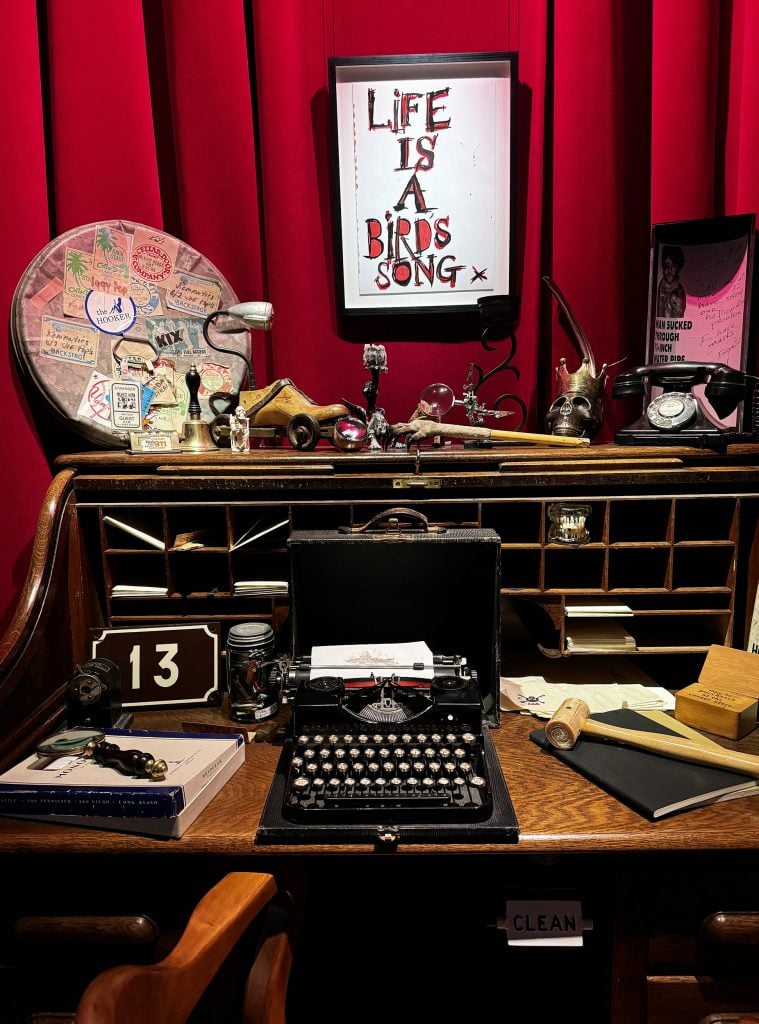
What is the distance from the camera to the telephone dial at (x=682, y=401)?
63.6 inches

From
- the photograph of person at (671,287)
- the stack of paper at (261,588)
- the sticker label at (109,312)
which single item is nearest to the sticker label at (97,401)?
the sticker label at (109,312)

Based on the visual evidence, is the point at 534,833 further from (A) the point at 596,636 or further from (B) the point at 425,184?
(B) the point at 425,184

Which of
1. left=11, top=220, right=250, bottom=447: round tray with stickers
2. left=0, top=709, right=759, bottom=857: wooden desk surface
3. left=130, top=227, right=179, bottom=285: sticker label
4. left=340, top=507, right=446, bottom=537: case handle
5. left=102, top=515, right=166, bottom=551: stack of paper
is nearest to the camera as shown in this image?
left=0, top=709, right=759, bottom=857: wooden desk surface

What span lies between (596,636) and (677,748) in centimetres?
39

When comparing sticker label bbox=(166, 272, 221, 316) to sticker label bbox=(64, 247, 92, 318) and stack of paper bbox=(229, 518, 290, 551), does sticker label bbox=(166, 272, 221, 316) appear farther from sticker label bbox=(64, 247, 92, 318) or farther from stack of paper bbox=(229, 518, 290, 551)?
stack of paper bbox=(229, 518, 290, 551)

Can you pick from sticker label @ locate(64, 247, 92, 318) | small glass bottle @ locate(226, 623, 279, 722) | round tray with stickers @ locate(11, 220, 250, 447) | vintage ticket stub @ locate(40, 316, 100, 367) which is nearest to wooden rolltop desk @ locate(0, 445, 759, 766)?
small glass bottle @ locate(226, 623, 279, 722)

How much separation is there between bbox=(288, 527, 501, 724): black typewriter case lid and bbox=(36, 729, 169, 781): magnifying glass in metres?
0.47

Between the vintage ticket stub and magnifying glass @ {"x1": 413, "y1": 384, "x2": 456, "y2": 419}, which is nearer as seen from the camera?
the vintage ticket stub

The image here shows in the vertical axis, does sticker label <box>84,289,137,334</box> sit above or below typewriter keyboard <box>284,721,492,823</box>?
above

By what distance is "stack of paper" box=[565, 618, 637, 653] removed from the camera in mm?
1699

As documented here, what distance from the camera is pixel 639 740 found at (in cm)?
144

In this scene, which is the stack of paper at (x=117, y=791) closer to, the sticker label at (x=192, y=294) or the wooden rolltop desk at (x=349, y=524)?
the wooden rolltop desk at (x=349, y=524)

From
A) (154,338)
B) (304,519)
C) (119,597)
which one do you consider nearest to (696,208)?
(304,519)

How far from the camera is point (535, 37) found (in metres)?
1.96
